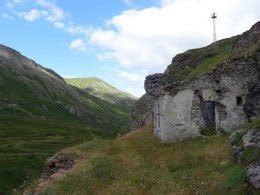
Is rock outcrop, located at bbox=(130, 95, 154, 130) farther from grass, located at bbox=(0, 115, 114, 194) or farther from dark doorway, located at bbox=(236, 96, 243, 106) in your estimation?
dark doorway, located at bbox=(236, 96, 243, 106)

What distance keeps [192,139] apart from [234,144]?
8.64 meters

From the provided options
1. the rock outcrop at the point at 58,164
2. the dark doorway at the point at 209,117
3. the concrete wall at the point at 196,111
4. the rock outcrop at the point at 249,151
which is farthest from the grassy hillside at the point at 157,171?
the dark doorway at the point at 209,117

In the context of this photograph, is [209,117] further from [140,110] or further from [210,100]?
[140,110]

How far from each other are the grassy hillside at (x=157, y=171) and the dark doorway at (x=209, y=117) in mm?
1282

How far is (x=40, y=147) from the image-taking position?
15438 cm

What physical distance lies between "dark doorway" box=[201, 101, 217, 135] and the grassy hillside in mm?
1282

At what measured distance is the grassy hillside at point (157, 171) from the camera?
22266mm

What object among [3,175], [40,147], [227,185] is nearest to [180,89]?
[227,185]

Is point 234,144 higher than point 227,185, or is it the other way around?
point 234,144

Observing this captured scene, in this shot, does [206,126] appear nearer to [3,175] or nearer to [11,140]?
[3,175]

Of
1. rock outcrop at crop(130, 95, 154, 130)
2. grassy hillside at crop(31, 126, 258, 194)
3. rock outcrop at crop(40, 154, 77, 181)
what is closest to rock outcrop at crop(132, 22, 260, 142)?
grassy hillside at crop(31, 126, 258, 194)

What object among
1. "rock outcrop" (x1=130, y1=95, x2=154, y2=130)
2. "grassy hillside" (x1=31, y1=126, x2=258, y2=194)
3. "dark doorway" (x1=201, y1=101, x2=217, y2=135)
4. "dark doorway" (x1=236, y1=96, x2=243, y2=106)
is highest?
"rock outcrop" (x1=130, y1=95, x2=154, y2=130)

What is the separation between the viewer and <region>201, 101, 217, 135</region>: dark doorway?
32.6 m

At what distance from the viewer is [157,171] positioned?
27.1 meters
